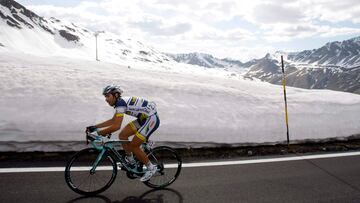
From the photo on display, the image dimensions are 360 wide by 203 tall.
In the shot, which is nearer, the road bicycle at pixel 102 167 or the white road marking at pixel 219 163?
the road bicycle at pixel 102 167

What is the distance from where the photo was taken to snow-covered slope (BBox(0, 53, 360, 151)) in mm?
8375

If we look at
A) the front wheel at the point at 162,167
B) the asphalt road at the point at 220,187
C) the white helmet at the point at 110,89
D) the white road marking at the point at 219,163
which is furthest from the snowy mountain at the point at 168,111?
the white helmet at the point at 110,89

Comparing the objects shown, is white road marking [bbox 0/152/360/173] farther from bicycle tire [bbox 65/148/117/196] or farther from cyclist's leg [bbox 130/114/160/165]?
cyclist's leg [bbox 130/114/160/165]

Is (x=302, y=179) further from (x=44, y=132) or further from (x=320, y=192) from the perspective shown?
(x=44, y=132)

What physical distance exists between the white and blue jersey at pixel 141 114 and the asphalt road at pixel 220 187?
1.07 metres

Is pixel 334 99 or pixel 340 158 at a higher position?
A: pixel 334 99

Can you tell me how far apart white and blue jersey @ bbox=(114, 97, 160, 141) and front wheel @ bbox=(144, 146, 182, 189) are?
48 cm

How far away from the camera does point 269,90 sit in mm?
14594

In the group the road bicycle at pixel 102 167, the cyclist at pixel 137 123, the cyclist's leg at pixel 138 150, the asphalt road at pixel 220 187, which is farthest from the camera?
the cyclist's leg at pixel 138 150

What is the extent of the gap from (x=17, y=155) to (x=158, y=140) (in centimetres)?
344

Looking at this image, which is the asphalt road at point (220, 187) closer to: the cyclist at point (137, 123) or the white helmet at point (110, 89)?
the cyclist at point (137, 123)

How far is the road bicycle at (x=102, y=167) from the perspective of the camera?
576 cm

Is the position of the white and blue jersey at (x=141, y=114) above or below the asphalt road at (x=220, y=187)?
above

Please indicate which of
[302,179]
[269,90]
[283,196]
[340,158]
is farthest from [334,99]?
[283,196]
